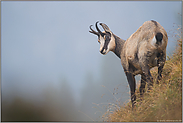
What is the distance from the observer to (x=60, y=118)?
517 cm

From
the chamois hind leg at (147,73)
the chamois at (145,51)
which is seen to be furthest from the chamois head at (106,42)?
the chamois hind leg at (147,73)

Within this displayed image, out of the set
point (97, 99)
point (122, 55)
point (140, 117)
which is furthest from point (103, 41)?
point (97, 99)

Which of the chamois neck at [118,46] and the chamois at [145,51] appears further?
the chamois neck at [118,46]

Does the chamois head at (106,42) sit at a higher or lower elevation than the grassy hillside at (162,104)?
higher

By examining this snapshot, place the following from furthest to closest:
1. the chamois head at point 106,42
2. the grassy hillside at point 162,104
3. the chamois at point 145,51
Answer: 1. the chamois head at point 106,42
2. the chamois at point 145,51
3. the grassy hillside at point 162,104

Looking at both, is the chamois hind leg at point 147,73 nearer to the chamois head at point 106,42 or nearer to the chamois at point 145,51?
the chamois at point 145,51

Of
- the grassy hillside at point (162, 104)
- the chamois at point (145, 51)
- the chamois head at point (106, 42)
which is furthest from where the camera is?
the chamois head at point (106, 42)

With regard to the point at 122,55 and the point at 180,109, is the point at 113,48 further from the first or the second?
the point at 180,109

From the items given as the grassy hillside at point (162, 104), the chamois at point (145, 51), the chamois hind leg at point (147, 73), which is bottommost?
the grassy hillside at point (162, 104)

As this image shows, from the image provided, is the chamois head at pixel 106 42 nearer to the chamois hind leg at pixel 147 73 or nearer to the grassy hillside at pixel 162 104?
the chamois hind leg at pixel 147 73

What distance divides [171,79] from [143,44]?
776mm

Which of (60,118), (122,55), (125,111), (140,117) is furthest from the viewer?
(60,118)

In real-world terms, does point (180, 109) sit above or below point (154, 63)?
below

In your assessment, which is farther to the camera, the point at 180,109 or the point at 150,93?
the point at 150,93
